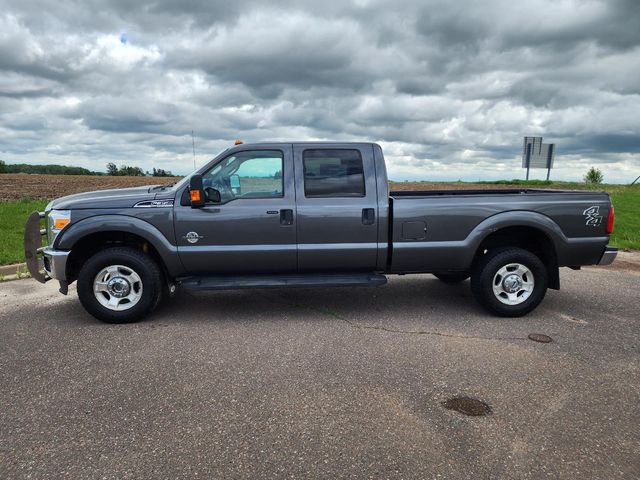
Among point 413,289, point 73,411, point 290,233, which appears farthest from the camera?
point 413,289

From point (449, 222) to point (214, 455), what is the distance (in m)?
3.47

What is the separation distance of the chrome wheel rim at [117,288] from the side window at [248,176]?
4.14ft

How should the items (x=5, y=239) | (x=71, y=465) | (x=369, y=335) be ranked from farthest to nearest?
(x=5, y=239)
(x=369, y=335)
(x=71, y=465)

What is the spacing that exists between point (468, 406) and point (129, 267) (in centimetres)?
355

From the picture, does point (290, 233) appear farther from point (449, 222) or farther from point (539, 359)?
point (539, 359)

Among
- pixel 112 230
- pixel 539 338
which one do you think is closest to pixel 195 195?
pixel 112 230

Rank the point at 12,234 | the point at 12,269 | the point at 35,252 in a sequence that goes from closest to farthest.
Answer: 1. the point at 35,252
2. the point at 12,269
3. the point at 12,234

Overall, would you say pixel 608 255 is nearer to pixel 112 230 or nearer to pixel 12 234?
pixel 112 230

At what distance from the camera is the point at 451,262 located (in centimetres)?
525

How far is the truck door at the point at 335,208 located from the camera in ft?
16.6

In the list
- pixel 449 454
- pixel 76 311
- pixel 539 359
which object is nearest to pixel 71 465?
pixel 449 454

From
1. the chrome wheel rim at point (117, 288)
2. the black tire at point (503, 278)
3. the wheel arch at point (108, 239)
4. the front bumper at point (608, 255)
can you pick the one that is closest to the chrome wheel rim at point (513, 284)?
the black tire at point (503, 278)

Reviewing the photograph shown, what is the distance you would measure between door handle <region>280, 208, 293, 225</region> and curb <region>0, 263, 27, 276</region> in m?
4.97

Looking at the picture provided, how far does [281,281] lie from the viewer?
504cm
